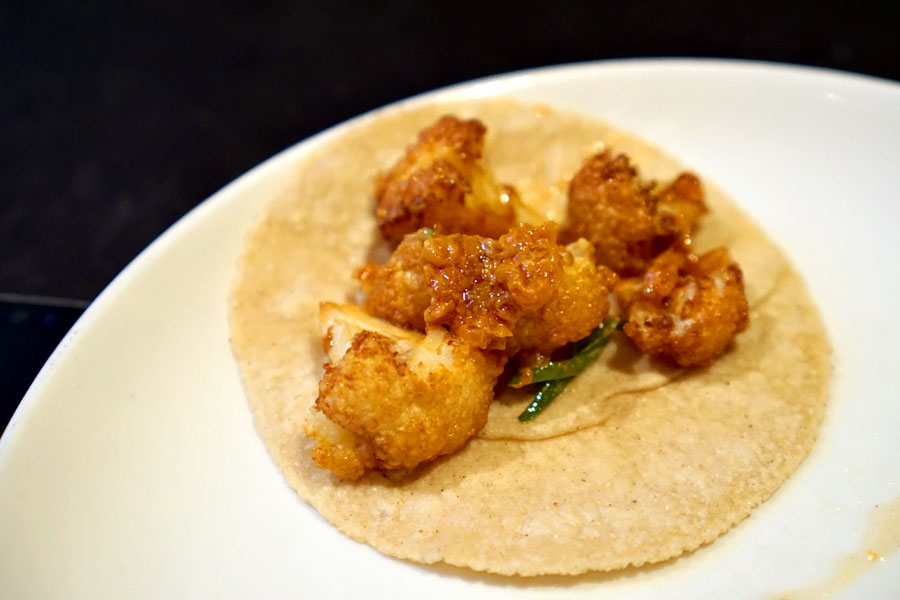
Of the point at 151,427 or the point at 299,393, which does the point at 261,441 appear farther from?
the point at 151,427

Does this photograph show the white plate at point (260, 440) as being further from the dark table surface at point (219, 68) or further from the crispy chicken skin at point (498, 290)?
the dark table surface at point (219, 68)

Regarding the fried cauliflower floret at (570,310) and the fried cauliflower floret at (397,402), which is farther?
the fried cauliflower floret at (570,310)

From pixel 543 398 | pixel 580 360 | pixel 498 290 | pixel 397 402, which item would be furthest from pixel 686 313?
pixel 397 402

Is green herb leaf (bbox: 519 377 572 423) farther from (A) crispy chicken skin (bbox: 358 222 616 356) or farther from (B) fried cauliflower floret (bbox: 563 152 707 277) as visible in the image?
(B) fried cauliflower floret (bbox: 563 152 707 277)

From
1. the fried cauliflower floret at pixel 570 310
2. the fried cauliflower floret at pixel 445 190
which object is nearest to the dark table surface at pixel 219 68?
the fried cauliflower floret at pixel 445 190

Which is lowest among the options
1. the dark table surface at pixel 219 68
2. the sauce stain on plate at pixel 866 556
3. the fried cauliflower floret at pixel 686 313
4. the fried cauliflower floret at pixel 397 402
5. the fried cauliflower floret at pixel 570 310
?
the sauce stain on plate at pixel 866 556

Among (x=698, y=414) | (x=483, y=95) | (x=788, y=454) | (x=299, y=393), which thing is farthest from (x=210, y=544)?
(x=483, y=95)

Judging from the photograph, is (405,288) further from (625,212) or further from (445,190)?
(625,212)

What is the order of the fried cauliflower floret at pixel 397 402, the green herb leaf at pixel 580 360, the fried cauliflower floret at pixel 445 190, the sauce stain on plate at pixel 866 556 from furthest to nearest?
the fried cauliflower floret at pixel 445 190, the green herb leaf at pixel 580 360, the fried cauliflower floret at pixel 397 402, the sauce stain on plate at pixel 866 556
